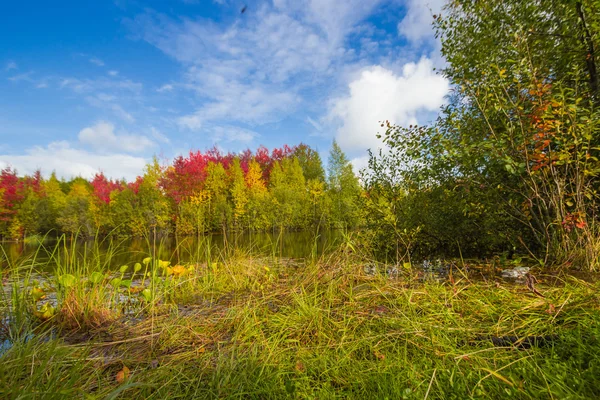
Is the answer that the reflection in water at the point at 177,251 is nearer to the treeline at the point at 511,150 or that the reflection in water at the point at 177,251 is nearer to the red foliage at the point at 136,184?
the treeline at the point at 511,150

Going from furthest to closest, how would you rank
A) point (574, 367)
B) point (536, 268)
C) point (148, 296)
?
1. point (536, 268)
2. point (148, 296)
3. point (574, 367)

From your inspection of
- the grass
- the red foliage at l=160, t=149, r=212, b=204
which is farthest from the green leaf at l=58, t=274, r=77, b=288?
the red foliage at l=160, t=149, r=212, b=204

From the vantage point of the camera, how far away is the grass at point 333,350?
1280 mm

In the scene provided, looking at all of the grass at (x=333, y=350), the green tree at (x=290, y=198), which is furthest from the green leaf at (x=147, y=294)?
the green tree at (x=290, y=198)

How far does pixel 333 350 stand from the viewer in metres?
1.79

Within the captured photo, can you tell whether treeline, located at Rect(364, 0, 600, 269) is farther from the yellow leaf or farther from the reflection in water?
the yellow leaf

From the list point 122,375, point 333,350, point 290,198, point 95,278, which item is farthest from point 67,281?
point 290,198

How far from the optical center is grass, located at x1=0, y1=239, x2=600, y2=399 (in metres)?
1.28

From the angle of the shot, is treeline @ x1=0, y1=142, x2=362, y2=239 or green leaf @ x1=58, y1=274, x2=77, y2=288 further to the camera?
treeline @ x1=0, y1=142, x2=362, y2=239

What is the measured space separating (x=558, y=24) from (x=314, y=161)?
32062mm

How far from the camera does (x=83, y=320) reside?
101 inches

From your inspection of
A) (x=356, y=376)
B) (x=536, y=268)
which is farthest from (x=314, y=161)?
(x=356, y=376)

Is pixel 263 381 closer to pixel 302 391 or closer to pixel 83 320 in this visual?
pixel 302 391

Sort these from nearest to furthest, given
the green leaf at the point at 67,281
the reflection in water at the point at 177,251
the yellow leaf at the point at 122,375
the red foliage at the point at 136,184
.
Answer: the yellow leaf at the point at 122,375 < the green leaf at the point at 67,281 < the reflection in water at the point at 177,251 < the red foliage at the point at 136,184
